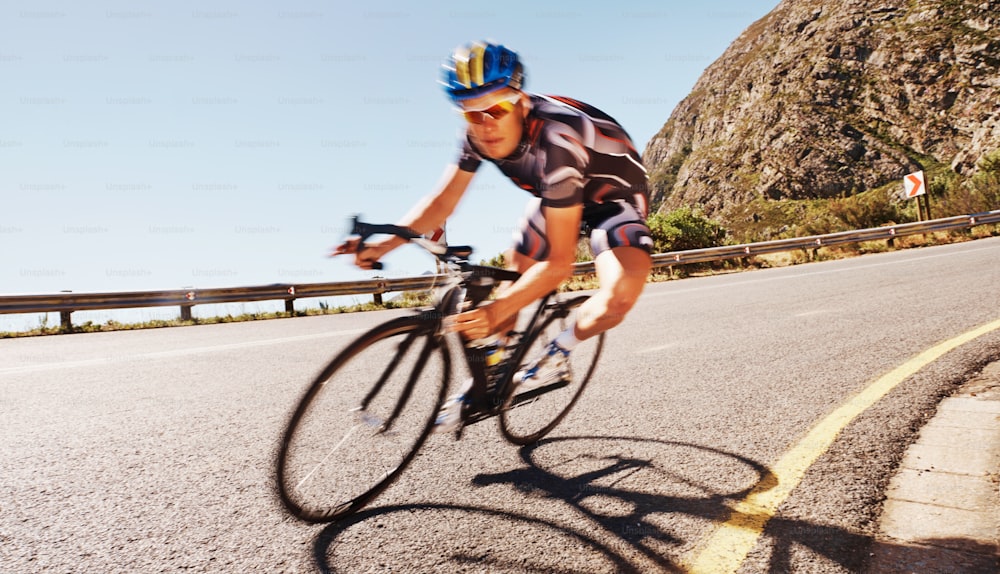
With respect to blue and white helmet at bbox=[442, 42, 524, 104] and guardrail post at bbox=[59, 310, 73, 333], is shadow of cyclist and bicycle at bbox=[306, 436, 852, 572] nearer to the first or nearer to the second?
blue and white helmet at bbox=[442, 42, 524, 104]

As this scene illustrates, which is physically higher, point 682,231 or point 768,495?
point 682,231

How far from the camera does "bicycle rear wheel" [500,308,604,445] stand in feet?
9.11

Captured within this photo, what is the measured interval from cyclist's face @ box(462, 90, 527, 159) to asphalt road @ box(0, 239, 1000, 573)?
1454mm

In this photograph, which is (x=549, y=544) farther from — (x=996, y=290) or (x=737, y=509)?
(x=996, y=290)

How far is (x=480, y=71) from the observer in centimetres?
221

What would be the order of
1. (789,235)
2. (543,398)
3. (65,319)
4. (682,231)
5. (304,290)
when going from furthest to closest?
(789,235)
(682,231)
(304,290)
(65,319)
(543,398)

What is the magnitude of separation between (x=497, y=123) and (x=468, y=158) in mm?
477

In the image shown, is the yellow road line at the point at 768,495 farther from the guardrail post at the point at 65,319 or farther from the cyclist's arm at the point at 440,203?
the guardrail post at the point at 65,319

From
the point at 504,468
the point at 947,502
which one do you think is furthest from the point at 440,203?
the point at 947,502

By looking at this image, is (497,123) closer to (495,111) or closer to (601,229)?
(495,111)

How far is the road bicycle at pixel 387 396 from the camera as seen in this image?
2201mm

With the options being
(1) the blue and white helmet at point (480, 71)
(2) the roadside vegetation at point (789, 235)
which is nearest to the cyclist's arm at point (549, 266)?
(1) the blue and white helmet at point (480, 71)

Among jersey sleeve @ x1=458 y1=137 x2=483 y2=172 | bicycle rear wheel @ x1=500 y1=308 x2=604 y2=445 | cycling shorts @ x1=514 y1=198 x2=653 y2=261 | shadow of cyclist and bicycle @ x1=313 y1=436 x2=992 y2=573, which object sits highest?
jersey sleeve @ x1=458 y1=137 x2=483 y2=172

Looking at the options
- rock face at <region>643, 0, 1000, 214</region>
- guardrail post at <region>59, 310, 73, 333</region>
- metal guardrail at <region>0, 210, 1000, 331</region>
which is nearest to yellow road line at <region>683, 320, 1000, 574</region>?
metal guardrail at <region>0, 210, 1000, 331</region>
